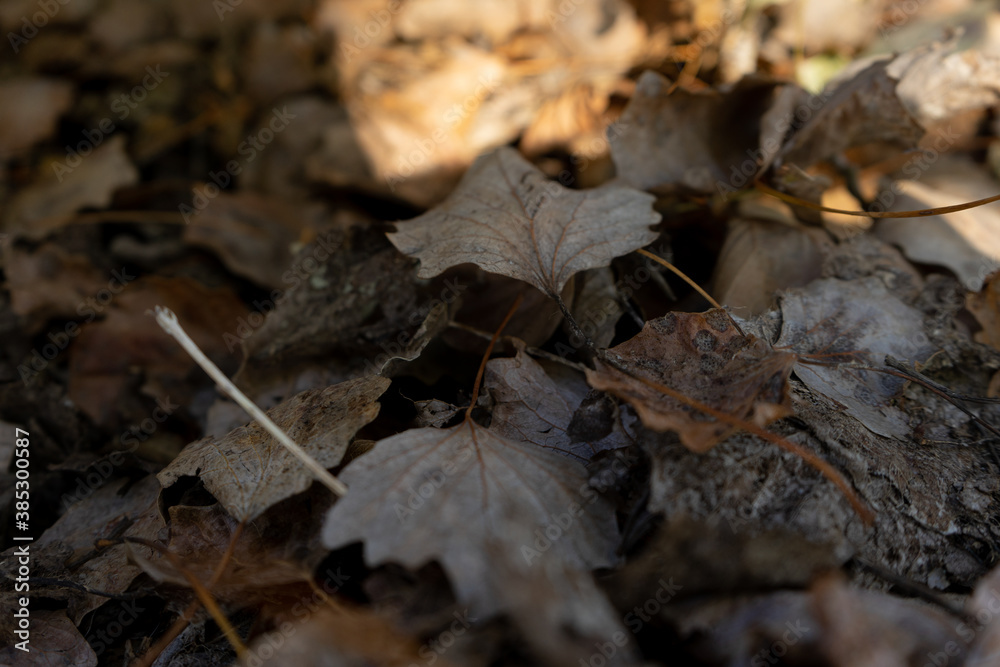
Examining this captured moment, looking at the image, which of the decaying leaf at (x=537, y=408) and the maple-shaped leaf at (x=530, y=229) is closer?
the decaying leaf at (x=537, y=408)

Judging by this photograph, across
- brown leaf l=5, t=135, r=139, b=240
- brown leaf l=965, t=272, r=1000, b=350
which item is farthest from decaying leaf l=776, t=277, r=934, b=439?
brown leaf l=5, t=135, r=139, b=240

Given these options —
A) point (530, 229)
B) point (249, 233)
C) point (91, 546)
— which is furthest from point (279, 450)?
point (249, 233)

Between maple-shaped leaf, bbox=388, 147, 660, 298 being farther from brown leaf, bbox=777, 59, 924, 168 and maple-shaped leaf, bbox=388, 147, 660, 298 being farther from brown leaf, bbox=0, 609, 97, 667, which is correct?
brown leaf, bbox=0, 609, 97, 667

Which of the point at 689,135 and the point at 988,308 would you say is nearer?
the point at 988,308

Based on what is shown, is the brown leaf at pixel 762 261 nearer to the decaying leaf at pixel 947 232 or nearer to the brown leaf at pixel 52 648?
the decaying leaf at pixel 947 232

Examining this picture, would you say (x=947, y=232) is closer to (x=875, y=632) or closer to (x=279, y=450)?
(x=875, y=632)

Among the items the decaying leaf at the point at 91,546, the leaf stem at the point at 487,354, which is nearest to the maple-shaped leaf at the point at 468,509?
the leaf stem at the point at 487,354
